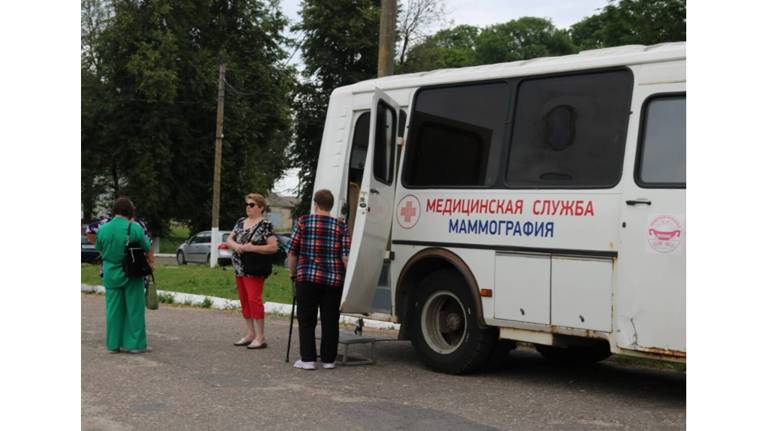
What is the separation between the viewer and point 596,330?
26.6 feet

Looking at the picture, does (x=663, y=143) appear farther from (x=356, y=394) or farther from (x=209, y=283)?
(x=209, y=283)

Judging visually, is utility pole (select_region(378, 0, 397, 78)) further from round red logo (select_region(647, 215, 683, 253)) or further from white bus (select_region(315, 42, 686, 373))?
round red logo (select_region(647, 215, 683, 253))

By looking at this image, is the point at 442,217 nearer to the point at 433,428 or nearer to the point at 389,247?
the point at 389,247

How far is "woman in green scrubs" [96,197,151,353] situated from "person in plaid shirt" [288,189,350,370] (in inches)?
77.2

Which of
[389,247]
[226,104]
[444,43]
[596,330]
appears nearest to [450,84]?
[389,247]

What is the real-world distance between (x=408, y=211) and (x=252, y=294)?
213 cm

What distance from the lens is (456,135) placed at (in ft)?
31.2

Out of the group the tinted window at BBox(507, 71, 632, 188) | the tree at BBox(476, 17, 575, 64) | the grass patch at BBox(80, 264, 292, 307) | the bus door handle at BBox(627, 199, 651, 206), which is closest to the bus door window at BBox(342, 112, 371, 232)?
the tinted window at BBox(507, 71, 632, 188)

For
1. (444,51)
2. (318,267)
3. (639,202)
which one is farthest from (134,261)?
(444,51)

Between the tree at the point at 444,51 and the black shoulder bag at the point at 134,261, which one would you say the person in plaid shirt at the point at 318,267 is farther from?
the tree at the point at 444,51

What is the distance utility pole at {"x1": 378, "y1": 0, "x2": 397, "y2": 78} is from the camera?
14086mm

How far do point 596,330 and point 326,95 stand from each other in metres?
35.3

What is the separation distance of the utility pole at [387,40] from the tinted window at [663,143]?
256 inches

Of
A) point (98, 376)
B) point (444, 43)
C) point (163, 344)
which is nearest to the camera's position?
point (98, 376)
